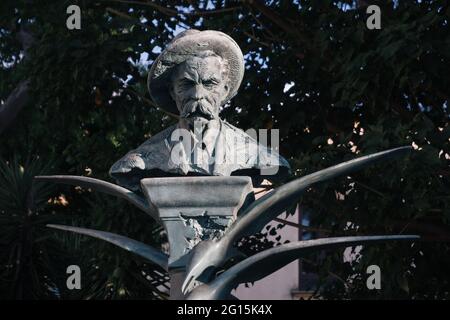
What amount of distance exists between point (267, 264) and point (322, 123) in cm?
507

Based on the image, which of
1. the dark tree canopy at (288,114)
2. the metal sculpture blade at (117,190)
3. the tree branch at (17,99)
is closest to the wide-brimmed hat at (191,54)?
the metal sculpture blade at (117,190)

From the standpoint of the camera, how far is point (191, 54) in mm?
6844

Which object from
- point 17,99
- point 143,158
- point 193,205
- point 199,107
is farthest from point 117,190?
point 17,99

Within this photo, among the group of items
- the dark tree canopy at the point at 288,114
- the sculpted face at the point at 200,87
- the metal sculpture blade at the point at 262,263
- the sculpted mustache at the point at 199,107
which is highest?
the dark tree canopy at the point at 288,114

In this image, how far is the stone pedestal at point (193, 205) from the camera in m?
6.58

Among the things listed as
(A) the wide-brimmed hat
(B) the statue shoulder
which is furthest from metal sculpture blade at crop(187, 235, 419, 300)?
(A) the wide-brimmed hat

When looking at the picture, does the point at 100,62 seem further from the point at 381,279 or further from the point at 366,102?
the point at 381,279

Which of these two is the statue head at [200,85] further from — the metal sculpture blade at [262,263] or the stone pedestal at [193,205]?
the metal sculpture blade at [262,263]

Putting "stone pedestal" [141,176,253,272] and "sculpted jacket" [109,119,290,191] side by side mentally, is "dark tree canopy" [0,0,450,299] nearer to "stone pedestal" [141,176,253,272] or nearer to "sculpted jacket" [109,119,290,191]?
"sculpted jacket" [109,119,290,191]

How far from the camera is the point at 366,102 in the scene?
34.9ft

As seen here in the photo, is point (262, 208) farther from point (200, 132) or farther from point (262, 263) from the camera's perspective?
point (200, 132)

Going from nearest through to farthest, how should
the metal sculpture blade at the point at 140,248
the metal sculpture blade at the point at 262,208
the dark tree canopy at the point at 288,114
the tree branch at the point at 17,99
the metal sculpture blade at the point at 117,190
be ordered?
the metal sculpture blade at the point at 262,208
the metal sculpture blade at the point at 140,248
the metal sculpture blade at the point at 117,190
the dark tree canopy at the point at 288,114
the tree branch at the point at 17,99

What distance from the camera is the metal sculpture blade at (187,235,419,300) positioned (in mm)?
6309

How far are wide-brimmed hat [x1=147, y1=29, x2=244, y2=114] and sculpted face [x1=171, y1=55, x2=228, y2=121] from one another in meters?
0.06
